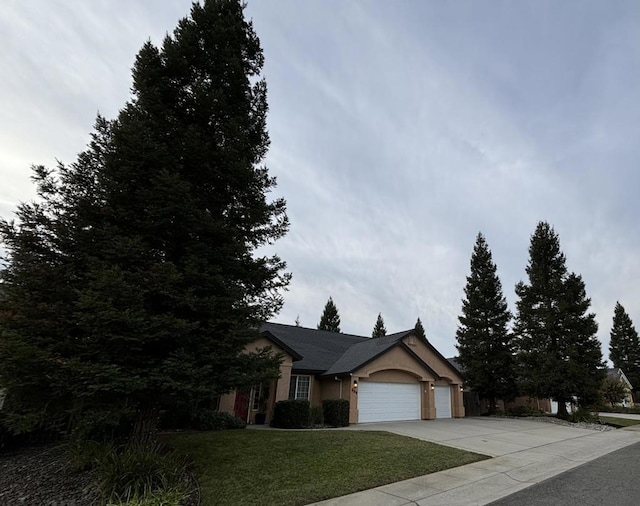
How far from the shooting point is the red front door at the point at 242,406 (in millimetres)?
15961

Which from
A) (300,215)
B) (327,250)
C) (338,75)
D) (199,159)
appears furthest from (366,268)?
(199,159)

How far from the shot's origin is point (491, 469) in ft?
26.3

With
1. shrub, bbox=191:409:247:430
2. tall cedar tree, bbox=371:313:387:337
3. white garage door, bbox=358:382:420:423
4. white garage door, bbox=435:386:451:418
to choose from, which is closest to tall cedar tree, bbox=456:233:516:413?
white garage door, bbox=435:386:451:418

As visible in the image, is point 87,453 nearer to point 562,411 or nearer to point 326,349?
point 326,349

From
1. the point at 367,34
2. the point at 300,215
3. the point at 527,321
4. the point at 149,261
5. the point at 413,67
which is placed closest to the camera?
the point at 149,261

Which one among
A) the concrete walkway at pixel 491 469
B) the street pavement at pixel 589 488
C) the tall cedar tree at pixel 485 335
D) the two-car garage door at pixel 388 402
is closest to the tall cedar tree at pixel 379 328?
the tall cedar tree at pixel 485 335

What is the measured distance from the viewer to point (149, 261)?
24.4 ft

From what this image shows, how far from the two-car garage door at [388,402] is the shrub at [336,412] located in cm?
155

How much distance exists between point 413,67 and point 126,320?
1371 cm

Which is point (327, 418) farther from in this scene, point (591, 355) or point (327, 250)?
point (591, 355)

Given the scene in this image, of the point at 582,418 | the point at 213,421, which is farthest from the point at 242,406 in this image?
the point at 582,418

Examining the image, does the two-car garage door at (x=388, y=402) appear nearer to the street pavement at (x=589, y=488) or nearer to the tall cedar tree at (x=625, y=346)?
the street pavement at (x=589, y=488)

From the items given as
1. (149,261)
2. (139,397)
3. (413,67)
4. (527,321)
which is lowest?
(139,397)

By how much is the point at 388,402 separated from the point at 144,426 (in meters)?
15.0
